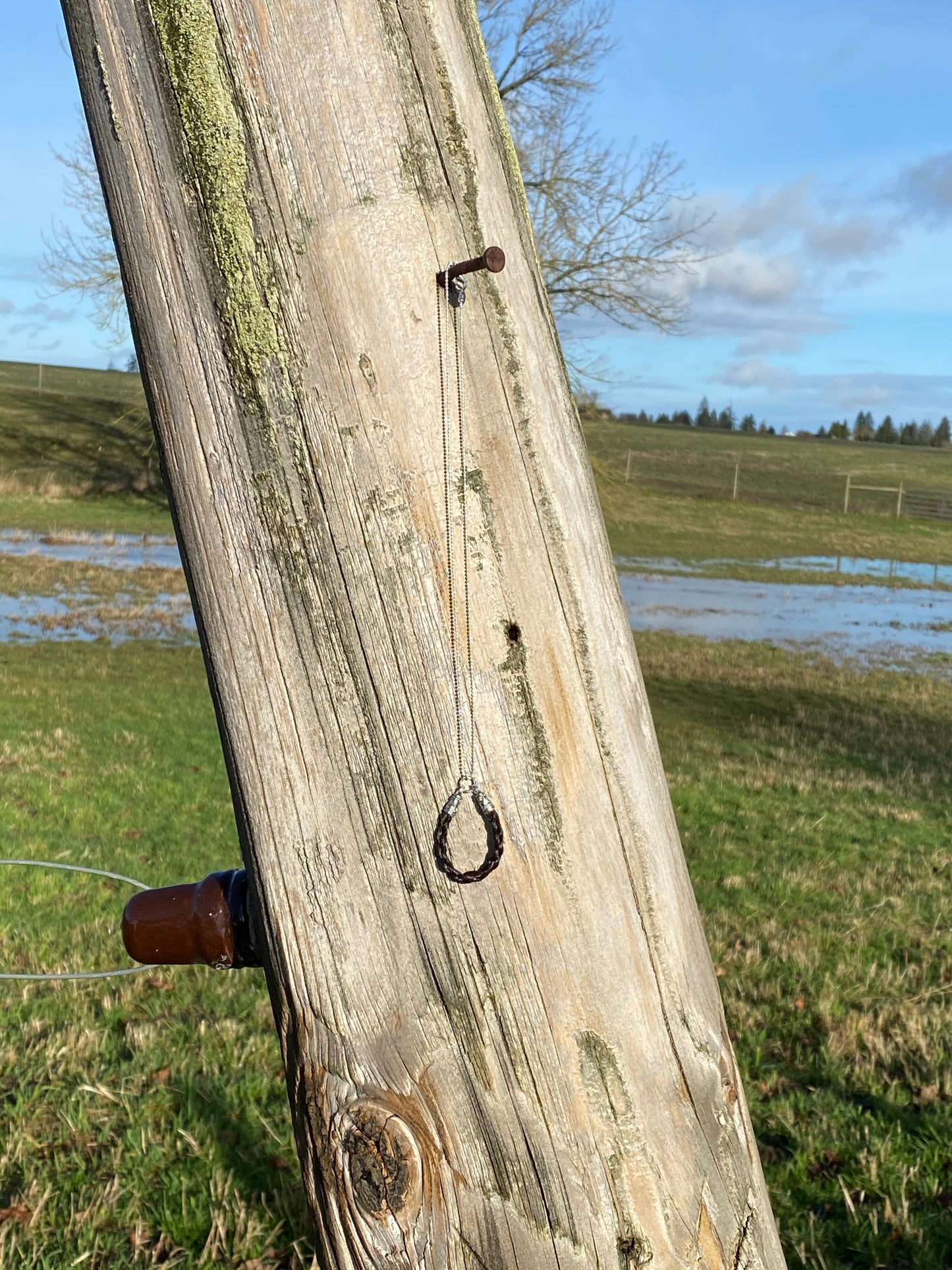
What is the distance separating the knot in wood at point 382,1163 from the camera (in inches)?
47.2

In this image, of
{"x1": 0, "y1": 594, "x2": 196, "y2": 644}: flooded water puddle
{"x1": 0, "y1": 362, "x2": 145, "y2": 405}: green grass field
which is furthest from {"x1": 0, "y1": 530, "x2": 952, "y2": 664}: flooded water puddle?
{"x1": 0, "y1": 362, "x2": 145, "y2": 405}: green grass field

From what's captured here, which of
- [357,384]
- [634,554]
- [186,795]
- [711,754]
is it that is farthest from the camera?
[634,554]

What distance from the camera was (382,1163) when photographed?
1.21 metres

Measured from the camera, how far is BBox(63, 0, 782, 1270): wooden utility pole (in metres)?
1.11

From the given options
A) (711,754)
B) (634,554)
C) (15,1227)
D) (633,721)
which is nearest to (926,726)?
(711,754)

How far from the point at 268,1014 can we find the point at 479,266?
13.9 feet

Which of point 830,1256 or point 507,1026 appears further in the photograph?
point 830,1256

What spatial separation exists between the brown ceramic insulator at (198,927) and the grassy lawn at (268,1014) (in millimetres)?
2165

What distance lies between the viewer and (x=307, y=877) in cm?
118

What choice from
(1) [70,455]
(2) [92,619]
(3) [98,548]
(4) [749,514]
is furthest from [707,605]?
(1) [70,455]

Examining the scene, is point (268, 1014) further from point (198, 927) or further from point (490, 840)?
point (490, 840)

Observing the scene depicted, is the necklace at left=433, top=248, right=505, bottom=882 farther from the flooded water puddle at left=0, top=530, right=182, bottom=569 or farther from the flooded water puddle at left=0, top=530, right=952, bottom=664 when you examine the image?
the flooded water puddle at left=0, top=530, right=182, bottom=569

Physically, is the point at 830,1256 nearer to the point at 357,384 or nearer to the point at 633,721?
the point at 633,721

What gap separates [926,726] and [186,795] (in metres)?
8.83
